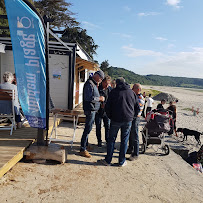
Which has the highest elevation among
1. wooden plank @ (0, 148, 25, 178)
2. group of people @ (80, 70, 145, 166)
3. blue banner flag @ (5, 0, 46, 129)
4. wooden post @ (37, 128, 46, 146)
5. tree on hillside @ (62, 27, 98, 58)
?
tree on hillside @ (62, 27, 98, 58)

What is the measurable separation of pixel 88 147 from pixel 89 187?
1.81 meters

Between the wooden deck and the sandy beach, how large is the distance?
0.23 metres

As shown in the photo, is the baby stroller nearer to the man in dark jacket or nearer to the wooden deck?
the man in dark jacket

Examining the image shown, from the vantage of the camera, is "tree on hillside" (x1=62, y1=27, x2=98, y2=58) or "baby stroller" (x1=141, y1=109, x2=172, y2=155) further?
"tree on hillside" (x1=62, y1=27, x2=98, y2=58)

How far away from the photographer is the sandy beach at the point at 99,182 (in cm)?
299

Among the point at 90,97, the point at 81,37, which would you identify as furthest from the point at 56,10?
the point at 90,97

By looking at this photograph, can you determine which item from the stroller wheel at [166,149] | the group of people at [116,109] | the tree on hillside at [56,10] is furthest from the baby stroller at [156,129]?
the tree on hillside at [56,10]

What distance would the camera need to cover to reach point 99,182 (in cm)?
346

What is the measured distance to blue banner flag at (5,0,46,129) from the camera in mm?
3232

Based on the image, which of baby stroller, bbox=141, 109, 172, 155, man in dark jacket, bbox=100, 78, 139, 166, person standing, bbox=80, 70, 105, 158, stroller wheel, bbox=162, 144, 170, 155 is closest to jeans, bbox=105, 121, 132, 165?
man in dark jacket, bbox=100, 78, 139, 166

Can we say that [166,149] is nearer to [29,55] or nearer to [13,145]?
[13,145]

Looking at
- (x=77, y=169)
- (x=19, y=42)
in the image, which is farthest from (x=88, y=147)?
(x=19, y=42)

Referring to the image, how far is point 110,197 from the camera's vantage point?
3.04 meters

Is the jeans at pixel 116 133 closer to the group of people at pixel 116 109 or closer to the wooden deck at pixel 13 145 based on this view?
the group of people at pixel 116 109
